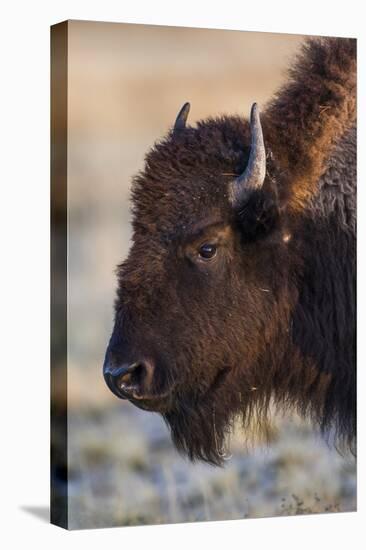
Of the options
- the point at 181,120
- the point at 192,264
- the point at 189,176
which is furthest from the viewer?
the point at 181,120

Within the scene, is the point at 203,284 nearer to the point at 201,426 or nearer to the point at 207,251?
the point at 207,251

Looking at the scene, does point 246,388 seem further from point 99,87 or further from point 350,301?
point 99,87

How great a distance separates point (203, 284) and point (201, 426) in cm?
68

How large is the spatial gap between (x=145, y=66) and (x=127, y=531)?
6.96 feet

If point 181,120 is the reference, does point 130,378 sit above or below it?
below

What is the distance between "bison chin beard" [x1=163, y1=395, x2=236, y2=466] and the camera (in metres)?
6.40

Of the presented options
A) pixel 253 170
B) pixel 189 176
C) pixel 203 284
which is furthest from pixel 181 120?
pixel 203 284

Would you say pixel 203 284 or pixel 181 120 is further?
pixel 181 120

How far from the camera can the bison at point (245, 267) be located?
618 centimetres

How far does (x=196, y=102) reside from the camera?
22.1 feet

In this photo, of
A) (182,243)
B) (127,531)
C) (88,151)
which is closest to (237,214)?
(182,243)

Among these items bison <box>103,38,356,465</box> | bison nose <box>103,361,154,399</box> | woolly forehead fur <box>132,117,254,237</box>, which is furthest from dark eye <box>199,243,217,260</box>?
bison nose <box>103,361,154,399</box>

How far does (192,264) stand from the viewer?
625cm

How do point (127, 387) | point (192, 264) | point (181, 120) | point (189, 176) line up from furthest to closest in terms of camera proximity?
point (181, 120), point (189, 176), point (192, 264), point (127, 387)
